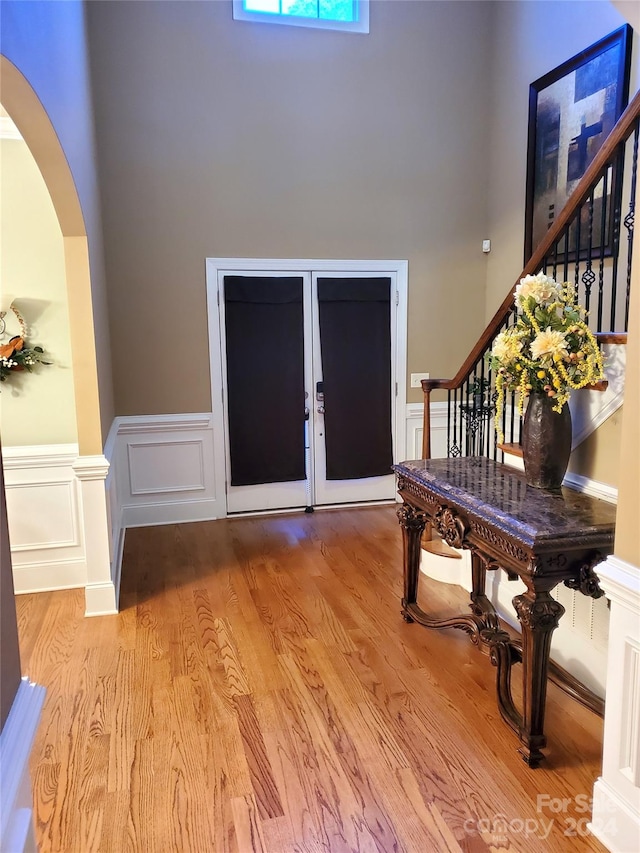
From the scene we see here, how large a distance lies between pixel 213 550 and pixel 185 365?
59.2 inches

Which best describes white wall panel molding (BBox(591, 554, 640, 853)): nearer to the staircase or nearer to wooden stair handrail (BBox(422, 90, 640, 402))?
the staircase

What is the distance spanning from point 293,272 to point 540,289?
299 centimetres

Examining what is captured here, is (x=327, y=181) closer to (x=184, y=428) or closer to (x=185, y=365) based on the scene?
(x=185, y=365)

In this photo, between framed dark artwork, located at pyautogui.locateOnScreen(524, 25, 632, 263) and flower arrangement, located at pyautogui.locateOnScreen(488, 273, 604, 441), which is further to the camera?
framed dark artwork, located at pyautogui.locateOnScreen(524, 25, 632, 263)

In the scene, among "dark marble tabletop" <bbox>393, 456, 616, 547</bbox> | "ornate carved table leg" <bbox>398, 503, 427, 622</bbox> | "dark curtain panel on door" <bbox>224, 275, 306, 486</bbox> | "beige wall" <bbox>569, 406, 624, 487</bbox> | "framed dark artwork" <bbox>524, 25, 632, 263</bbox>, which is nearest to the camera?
"dark marble tabletop" <bbox>393, 456, 616, 547</bbox>

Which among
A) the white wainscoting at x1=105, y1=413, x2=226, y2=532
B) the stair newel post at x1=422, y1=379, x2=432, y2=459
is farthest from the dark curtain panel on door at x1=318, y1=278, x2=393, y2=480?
the stair newel post at x1=422, y1=379, x2=432, y2=459

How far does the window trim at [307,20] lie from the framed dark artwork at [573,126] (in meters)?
1.47

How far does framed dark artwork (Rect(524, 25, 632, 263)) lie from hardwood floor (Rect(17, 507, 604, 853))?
2.65m

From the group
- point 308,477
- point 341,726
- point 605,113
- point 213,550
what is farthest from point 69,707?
point 605,113

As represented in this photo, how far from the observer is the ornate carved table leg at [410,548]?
3078 mm

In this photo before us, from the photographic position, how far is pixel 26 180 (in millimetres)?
3500

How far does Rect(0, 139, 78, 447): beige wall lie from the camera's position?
3.50m

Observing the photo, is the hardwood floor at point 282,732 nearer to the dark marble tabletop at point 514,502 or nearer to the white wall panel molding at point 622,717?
the white wall panel molding at point 622,717

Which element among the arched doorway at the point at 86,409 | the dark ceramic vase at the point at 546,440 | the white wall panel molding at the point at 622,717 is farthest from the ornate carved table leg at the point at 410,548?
the arched doorway at the point at 86,409
